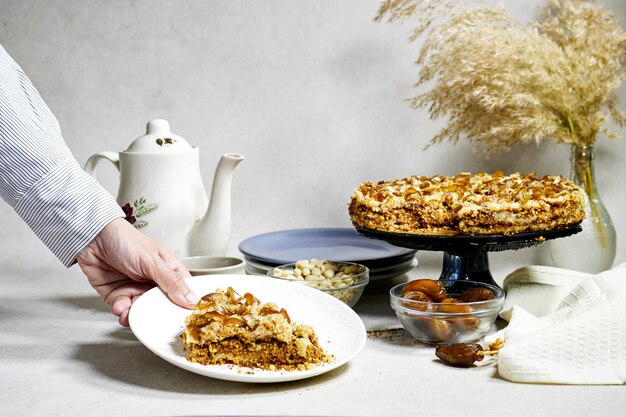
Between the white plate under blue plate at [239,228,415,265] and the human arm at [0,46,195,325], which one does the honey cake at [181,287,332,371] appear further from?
the white plate under blue plate at [239,228,415,265]

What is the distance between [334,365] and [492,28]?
3.94ft

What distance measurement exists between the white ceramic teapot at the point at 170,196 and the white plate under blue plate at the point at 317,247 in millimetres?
153

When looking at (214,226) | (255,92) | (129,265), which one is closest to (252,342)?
(129,265)

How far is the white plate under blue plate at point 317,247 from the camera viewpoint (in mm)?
2213

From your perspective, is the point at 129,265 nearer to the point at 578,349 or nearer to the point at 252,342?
the point at 252,342

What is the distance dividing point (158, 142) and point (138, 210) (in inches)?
7.0

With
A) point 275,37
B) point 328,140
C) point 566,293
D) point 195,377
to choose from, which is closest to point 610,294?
point 566,293

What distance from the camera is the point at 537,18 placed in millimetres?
2678

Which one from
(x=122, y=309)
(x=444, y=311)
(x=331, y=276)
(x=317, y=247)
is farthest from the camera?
(x=317, y=247)

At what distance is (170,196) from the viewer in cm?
206

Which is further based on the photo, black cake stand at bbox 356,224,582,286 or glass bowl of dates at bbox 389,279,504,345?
black cake stand at bbox 356,224,582,286

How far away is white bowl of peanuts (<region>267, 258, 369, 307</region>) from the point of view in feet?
6.20

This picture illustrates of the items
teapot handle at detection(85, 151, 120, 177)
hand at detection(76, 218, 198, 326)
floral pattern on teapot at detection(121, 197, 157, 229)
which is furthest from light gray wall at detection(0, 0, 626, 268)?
hand at detection(76, 218, 198, 326)

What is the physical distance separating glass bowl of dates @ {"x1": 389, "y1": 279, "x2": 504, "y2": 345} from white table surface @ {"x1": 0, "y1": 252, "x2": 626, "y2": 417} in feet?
0.19
